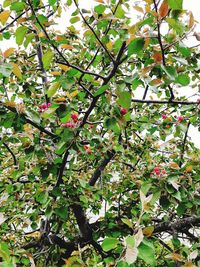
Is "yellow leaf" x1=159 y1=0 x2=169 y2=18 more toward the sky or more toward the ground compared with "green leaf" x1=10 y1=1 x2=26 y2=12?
more toward the ground

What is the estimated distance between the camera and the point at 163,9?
4.17 feet

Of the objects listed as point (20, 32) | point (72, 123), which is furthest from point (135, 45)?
point (72, 123)

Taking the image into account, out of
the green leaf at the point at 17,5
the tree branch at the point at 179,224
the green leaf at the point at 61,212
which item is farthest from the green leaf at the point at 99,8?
the tree branch at the point at 179,224

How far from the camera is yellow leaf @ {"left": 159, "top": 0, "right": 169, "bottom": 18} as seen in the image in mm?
1262

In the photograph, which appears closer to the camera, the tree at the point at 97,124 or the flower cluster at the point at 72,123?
the tree at the point at 97,124

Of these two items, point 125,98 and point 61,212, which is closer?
point 125,98

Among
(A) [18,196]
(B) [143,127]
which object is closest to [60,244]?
(A) [18,196]

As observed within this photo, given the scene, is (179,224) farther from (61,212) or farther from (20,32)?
(20,32)

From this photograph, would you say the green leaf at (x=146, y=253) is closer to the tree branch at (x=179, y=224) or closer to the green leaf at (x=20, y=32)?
the green leaf at (x=20, y=32)

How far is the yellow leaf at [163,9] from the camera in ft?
4.14

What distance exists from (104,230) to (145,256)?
1748 mm

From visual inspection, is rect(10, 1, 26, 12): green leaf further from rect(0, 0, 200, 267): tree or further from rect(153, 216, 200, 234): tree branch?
rect(153, 216, 200, 234): tree branch

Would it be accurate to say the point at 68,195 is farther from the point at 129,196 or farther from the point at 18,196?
the point at 129,196

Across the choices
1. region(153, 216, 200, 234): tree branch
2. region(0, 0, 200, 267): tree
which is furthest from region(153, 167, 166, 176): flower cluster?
region(153, 216, 200, 234): tree branch
